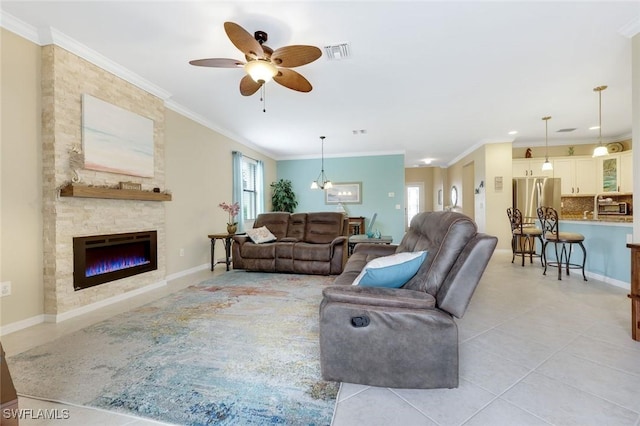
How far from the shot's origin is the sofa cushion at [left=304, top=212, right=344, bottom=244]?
4.80 metres

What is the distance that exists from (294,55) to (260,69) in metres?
0.32

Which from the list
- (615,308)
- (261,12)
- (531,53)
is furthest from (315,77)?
(615,308)

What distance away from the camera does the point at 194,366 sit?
70.5 inches

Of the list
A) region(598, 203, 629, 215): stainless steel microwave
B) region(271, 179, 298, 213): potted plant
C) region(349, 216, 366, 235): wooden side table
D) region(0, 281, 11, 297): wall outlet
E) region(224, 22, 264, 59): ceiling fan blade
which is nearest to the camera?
region(224, 22, 264, 59): ceiling fan blade

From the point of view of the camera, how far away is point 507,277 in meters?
4.12

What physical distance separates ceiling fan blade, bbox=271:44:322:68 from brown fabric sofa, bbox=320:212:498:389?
178 centimetres

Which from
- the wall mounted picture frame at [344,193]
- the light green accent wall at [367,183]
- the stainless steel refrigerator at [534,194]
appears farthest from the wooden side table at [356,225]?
the stainless steel refrigerator at [534,194]

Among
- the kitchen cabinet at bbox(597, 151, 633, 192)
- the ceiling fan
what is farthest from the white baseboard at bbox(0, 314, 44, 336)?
the kitchen cabinet at bbox(597, 151, 633, 192)

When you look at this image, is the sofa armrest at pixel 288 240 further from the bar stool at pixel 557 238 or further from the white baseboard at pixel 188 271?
the bar stool at pixel 557 238

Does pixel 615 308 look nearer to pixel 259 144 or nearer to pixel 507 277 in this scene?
pixel 507 277

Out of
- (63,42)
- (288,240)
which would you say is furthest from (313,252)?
(63,42)

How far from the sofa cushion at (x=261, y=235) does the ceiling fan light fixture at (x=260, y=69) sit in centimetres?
278

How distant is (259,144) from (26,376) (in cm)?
579

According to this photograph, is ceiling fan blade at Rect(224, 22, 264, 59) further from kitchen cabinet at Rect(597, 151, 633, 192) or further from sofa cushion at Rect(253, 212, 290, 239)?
kitchen cabinet at Rect(597, 151, 633, 192)
